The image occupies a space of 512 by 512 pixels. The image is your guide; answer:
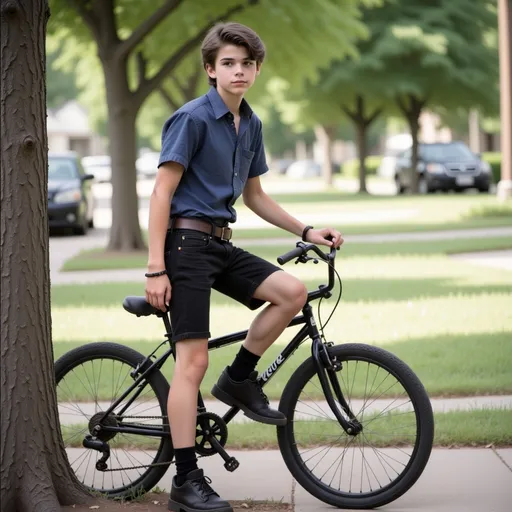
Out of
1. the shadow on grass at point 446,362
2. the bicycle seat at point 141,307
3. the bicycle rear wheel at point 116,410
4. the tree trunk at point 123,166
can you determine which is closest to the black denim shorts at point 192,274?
the bicycle seat at point 141,307

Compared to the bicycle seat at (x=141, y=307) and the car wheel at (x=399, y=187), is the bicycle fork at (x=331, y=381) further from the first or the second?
the car wheel at (x=399, y=187)

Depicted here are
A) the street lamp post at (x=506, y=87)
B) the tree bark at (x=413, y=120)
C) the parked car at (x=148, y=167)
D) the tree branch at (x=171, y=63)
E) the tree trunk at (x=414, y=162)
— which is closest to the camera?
the tree branch at (x=171, y=63)

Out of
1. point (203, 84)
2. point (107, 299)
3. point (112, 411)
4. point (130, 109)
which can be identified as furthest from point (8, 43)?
point (203, 84)

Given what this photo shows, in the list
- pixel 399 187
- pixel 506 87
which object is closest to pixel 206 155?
pixel 506 87

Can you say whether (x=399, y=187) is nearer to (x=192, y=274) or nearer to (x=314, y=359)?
(x=314, y=359)

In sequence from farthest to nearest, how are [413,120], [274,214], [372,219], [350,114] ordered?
[350,114], [413,120], [372,219], [274,214]

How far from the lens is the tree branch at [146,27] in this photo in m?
16.8

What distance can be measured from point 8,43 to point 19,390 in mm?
1331

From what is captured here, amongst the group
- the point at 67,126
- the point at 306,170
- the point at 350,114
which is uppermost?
the point at 67,126

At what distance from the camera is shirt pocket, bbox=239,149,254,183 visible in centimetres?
475

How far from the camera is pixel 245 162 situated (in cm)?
477

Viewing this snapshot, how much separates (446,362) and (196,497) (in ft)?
12.4

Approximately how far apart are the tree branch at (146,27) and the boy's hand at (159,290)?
1265cm

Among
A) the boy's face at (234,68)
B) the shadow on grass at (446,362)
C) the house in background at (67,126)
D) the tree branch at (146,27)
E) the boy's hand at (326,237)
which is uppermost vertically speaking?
the house in background at (67,126)
